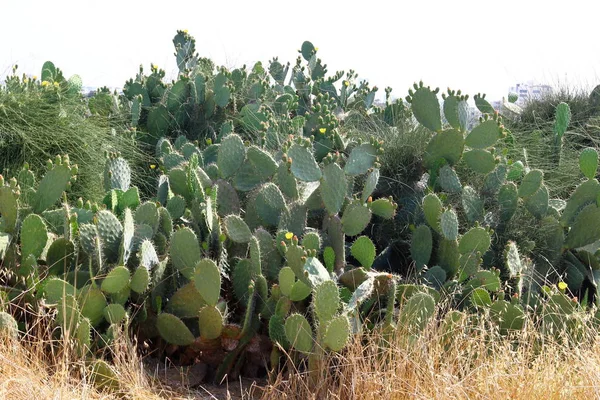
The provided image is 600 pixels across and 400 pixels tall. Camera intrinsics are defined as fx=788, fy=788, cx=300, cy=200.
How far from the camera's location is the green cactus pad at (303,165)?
10.8ft

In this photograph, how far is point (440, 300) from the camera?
3.24 meters

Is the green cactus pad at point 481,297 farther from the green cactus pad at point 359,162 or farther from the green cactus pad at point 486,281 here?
the green cactus pad at point 359,162

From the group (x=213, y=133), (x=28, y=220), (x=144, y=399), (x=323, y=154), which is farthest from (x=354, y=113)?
(x=144, y=399)

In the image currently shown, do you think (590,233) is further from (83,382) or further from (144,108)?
(144,108)

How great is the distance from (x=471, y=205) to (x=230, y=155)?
1.14m

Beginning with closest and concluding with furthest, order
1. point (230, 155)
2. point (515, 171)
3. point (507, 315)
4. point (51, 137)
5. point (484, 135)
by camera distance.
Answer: point (507, 315), point (230, 155), point (484, 135), point (515, 171), point (51, 137)

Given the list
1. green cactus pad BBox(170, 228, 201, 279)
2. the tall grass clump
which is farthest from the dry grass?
the tall grass clump

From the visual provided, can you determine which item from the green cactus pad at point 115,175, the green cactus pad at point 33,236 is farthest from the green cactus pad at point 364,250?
the green cactus pad at point 33,236

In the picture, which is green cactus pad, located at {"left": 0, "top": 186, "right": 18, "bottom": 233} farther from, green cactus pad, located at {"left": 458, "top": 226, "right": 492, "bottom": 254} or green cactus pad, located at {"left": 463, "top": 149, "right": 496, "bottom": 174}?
green cactus pad, located at {"left": 463, "top": 149, "right": 496, "bottom": 174}

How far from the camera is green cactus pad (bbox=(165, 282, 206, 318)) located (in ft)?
10.1

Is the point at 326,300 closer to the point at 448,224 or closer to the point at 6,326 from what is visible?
the point at 448,224

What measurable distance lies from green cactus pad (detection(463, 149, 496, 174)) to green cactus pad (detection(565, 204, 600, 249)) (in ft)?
1.56

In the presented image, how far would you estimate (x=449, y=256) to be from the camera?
3428 millimetres

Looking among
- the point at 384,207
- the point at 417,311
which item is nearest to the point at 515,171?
the point at 384,207
